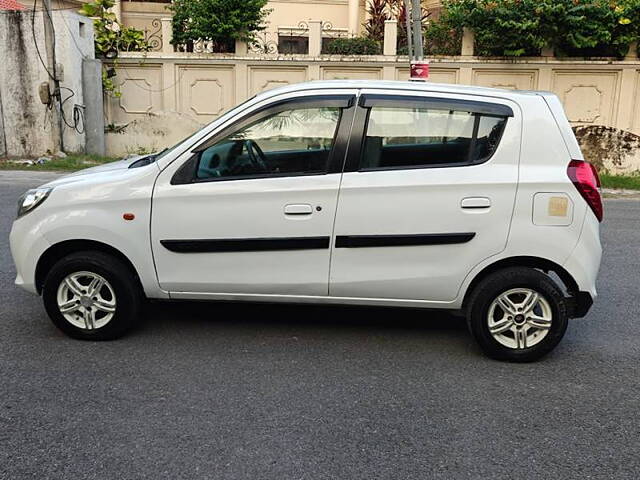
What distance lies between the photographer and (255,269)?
4629mm

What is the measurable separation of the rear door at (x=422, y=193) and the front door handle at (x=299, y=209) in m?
0.21

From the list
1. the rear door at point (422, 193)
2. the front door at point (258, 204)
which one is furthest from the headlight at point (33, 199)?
the rear door at point (422, 193)

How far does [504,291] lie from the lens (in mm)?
4465

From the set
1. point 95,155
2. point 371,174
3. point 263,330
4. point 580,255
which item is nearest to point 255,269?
point 263,330

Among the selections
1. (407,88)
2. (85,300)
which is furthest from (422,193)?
(85,300)

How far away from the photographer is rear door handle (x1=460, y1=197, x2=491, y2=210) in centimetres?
442

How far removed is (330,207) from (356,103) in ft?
2.50

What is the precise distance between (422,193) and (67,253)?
2570 millimetres

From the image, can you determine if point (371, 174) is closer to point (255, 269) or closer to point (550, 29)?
point (255, 269)

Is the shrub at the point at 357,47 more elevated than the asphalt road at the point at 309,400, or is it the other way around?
the shrub at the point at 357,47

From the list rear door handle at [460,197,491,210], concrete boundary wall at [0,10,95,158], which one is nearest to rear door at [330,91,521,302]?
rear door handle at [460,197,491,210]

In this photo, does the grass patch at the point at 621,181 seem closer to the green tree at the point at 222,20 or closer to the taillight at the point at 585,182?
the green tree at the point at 222,20

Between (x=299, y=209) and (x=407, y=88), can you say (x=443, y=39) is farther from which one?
(x=299, y=209)

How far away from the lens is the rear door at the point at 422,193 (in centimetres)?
444
